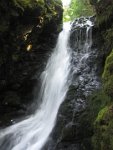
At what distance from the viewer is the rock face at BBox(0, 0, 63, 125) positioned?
1135 cm

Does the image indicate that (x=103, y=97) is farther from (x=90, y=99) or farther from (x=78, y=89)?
(x=78, y=89)

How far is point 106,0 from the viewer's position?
1138cm

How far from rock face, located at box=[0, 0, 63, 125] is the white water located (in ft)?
1.79

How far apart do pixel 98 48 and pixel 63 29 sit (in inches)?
144

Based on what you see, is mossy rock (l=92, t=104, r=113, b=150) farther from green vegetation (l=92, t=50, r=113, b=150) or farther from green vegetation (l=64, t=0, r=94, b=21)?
green vegetation (l=64, t=0, r=94, b=21)

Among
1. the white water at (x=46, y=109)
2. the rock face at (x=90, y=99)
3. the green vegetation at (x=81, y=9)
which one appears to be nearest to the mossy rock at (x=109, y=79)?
the rock face at (x=90, y=99)

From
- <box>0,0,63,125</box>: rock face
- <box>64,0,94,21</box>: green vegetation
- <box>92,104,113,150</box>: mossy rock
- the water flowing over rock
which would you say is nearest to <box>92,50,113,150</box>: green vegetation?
<box>92,104,113,150</box>: mossy rock

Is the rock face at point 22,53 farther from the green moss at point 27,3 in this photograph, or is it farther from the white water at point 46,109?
the white water at point 46,109

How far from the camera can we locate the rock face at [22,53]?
11352mm

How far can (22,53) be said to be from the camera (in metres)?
12.3

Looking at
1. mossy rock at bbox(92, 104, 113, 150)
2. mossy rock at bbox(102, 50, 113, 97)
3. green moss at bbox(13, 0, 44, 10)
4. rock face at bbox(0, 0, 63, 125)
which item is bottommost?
mossy rock at bbox(92, 104, 113, 150)

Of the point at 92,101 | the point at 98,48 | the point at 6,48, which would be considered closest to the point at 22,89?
the point at 6,48

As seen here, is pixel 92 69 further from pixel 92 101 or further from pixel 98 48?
pixel 92 101

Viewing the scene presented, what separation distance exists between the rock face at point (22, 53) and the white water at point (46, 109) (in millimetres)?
545
